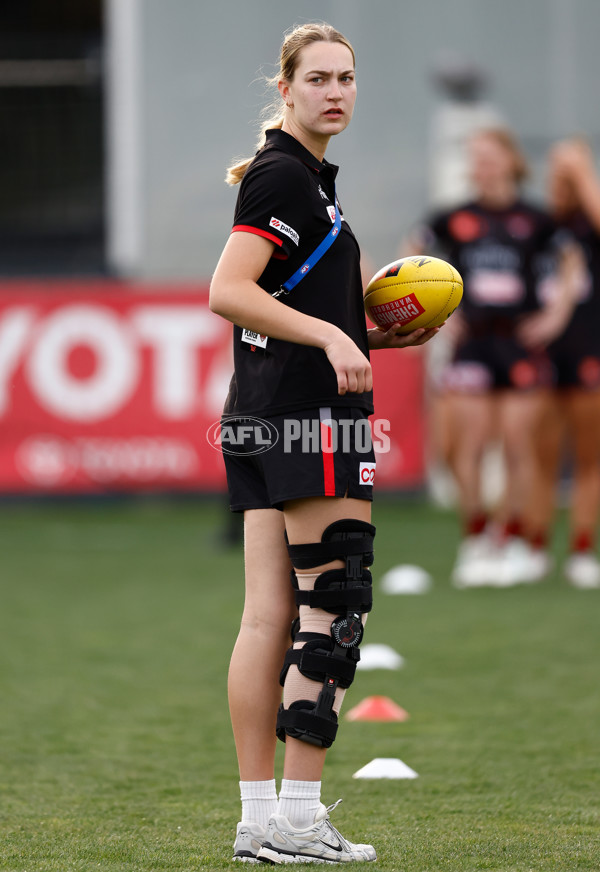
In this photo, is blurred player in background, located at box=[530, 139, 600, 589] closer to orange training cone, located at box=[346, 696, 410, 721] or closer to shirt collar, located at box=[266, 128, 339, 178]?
orange training cone, located at box=[346, 696, 410, 721]

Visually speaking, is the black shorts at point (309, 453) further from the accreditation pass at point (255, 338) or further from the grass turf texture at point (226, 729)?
the grass turf texture at point (226, 729)

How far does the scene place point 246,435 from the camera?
3234mm

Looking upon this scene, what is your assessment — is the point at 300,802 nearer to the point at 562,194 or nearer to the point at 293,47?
the point at 293,47

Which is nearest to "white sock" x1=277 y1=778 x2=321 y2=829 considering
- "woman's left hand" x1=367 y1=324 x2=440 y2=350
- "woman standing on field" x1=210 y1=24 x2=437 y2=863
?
"woman standing on field" x1=210 y1=24 x2=437 y2=863

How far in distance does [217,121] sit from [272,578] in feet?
37.9

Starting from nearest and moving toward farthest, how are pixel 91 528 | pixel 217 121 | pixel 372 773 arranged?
pixel 372 773 → pixel 91 528 → pixel 217 121

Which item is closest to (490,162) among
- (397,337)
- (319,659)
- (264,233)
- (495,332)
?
(495,332)

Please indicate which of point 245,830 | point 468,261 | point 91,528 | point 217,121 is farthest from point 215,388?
point 245,830

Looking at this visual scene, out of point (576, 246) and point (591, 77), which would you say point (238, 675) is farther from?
point (591, 77)

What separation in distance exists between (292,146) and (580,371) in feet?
16.2

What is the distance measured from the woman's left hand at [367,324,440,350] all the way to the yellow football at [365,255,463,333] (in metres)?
0.01

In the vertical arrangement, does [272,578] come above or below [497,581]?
above

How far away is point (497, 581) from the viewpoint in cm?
778

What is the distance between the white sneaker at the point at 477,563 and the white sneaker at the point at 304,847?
4.69 metres
